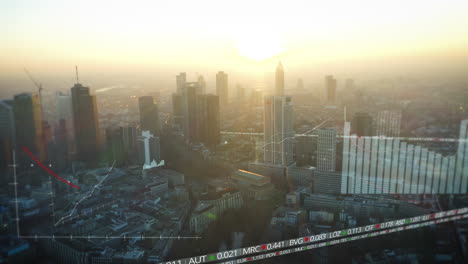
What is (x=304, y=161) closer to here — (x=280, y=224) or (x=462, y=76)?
(x=280, y=224)

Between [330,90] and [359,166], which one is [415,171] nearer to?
[359,166]

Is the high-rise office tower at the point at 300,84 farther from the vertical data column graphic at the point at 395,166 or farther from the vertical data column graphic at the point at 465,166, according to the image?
the vertical data column graphic at the point at 465,166

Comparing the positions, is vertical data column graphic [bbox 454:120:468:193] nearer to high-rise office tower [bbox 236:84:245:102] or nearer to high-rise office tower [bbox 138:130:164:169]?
high-rise office tower [bbox 236:84:245:102]

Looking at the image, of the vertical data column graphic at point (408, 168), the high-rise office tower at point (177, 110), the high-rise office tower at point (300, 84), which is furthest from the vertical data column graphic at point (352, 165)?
the high-rise office tower at point (177, 110)

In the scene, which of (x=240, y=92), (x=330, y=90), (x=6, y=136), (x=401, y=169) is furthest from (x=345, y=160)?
(x=6, y=136)

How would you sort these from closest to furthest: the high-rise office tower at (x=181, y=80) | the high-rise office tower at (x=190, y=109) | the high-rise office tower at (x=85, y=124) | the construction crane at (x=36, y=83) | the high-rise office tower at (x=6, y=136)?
the high-rise office tower at (x=6, y=136) → the construction crane at (x=36, y=83) → the high-rise office tower at (x=85, y=124) → the high-rise office tower at (x=181, y=80) → the high-rise office tower at (x=190, y=109)

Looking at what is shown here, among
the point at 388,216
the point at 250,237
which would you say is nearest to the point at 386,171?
the point at 388,216

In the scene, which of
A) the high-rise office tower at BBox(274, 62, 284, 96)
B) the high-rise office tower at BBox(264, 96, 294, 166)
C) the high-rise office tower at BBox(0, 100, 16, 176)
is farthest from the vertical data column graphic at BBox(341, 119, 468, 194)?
the high-rise office tower at BBox(0, 100, 16, 176)
